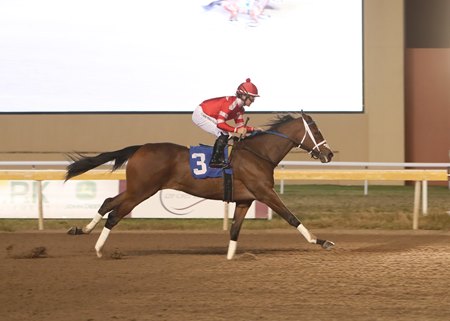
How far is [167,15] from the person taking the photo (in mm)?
20266

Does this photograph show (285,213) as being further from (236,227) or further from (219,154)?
(219,154)

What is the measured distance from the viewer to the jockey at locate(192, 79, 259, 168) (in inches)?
395

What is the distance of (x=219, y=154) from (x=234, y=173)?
0.89 feet

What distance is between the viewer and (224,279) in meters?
8.62

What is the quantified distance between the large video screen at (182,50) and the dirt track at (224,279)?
314 inches

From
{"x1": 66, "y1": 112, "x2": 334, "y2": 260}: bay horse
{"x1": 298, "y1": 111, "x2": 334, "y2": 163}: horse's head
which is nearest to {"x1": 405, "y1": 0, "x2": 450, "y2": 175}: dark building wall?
{"x1": 298, "y1": 111, "x2": 334, "y2": 163}: horse's head

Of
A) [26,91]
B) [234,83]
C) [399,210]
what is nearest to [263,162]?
[399,210]

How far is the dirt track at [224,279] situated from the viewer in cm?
700

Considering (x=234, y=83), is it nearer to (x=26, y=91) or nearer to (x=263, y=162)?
(x=26, y=91)

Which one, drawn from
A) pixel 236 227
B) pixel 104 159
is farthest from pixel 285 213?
pixel 104 159

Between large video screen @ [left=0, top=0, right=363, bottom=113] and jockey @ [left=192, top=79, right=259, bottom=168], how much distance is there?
9503 millimetres

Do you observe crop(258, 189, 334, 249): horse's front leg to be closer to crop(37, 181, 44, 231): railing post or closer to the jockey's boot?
the jockey's boot

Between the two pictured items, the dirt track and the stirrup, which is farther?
the stirrup

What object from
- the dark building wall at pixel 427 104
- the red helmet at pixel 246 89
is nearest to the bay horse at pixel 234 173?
the red helmet at pixel 246 89
